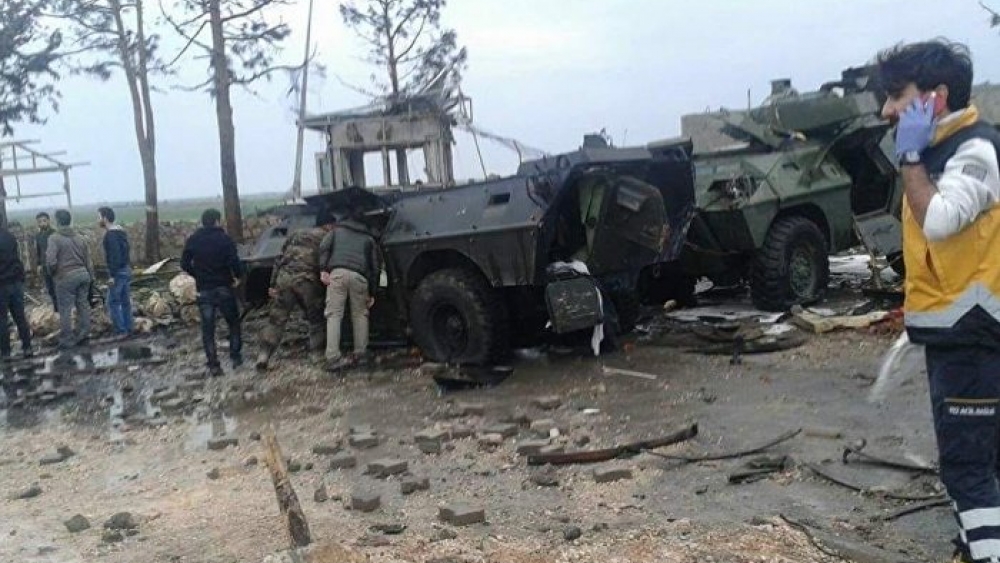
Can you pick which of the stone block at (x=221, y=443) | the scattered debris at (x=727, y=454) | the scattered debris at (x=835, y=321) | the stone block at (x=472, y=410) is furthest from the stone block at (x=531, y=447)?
the scattered debris at (x=835, y=321)

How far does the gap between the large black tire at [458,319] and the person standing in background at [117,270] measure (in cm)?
488

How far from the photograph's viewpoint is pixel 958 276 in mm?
3146

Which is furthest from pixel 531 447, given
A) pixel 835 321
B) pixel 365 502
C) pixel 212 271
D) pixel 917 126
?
pixel 212 271

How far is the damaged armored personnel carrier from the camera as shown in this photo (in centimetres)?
830

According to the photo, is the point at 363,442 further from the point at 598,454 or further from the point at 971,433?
the point at 971,433

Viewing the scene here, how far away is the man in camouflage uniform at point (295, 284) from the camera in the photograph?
9.70 meters

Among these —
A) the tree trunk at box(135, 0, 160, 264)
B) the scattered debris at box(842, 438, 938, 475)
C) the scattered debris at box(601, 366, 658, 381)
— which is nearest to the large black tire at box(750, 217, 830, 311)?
the scattered debris at box(601, 366, 658, 381)

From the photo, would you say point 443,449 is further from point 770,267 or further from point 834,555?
point 770,267

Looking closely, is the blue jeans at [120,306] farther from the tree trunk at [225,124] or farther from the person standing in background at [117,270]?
the tree trunk at [225,124]

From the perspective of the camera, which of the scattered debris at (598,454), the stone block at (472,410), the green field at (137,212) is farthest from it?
the green field at (137,212)

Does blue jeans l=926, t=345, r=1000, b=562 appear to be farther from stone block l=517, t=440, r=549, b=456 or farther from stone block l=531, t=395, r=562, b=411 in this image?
stone block l=531, t=395, r=562, b=411

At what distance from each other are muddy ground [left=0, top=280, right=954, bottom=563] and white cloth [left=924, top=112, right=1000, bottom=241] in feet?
4.66

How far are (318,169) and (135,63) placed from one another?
4994mm

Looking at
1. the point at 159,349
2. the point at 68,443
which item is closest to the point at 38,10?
the point at 159,349
